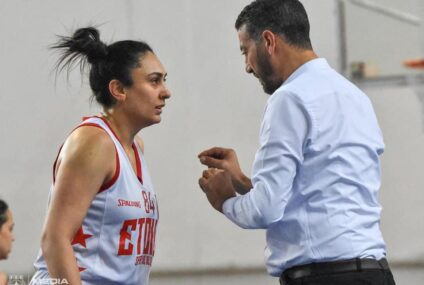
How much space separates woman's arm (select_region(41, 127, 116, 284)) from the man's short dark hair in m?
0.49

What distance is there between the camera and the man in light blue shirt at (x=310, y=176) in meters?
1.80

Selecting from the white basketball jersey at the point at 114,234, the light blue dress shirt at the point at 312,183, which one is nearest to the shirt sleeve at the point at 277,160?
the light blue dress shirt at the point at 312,183

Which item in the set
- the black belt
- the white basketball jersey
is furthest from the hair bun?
the black belt

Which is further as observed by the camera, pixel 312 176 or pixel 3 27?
pixel 3 27

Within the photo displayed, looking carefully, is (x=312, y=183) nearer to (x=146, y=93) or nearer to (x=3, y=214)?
(x=146, y=93)

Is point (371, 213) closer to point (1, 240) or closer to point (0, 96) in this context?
point (1, 240)

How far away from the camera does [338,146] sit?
6.05 feet

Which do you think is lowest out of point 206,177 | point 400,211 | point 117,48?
point 400,211

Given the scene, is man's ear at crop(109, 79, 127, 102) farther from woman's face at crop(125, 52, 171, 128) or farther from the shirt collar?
the shirt collar

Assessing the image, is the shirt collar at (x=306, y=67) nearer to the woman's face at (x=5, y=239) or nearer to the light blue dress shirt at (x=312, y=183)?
the light blue dress shirt at (x=312, y=183)

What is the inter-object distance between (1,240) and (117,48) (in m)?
0.61

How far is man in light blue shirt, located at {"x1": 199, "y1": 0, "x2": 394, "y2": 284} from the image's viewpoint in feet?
5.91

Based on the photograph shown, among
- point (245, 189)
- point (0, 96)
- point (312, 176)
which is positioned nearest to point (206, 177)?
point (245, 189)

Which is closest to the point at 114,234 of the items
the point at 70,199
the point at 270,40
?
the point at 70,199
